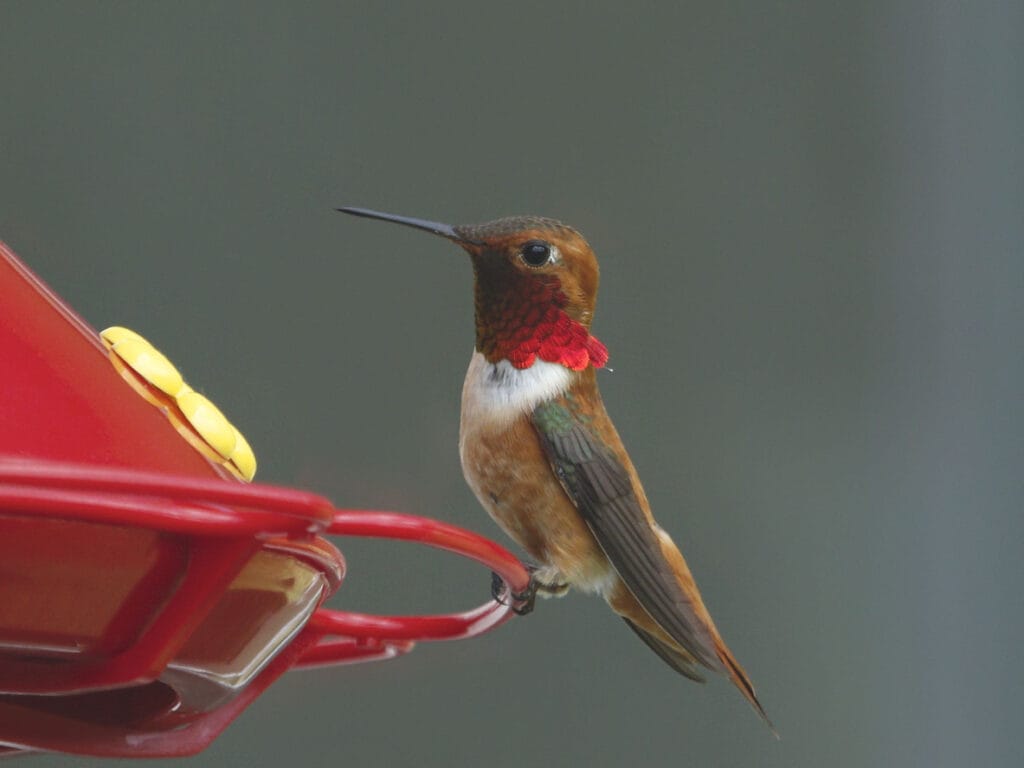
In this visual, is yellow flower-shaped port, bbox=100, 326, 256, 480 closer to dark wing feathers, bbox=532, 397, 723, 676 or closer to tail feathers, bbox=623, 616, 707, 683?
dark wing feathers, bbox=532, 397, 723, 676

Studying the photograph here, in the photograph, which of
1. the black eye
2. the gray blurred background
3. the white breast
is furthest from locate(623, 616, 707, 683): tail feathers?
the gray blurred background

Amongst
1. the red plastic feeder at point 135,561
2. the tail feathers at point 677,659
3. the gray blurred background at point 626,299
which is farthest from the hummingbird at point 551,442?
the gray blurred background at point 626,299

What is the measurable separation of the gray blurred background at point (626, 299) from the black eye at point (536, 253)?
1207mm

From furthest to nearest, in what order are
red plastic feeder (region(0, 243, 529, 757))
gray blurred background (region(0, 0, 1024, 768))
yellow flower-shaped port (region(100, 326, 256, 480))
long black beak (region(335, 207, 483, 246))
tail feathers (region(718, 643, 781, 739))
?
gray blurred background (region(0, 0, 1024, 768)) < tail feathers (region(718, 643, 781, 739)) < long black beak (region(335, 207, 483, 246)) < yellow flower-shaped port (region(100, 326, 256, 480)) < red plastic feeder (region(0, 243, 529, 757))

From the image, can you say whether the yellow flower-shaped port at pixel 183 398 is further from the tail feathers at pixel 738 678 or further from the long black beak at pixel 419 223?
the tail feathers at pixel 738 678

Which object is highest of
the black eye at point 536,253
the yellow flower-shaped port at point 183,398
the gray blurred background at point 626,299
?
the yellow flower-shaped port at point 183,398

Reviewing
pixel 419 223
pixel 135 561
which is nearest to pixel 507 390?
pixel 419 223

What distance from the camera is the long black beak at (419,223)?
1.62 meters

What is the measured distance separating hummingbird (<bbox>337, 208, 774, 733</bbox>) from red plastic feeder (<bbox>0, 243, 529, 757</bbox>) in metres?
0.54

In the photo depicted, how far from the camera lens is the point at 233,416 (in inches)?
124

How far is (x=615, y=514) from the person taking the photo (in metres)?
2.01

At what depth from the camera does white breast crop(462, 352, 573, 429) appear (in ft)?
6.55

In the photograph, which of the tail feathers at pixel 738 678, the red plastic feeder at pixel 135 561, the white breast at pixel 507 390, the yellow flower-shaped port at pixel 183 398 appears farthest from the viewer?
the white breast at pixel 507 390

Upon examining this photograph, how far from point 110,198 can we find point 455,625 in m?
2.16
